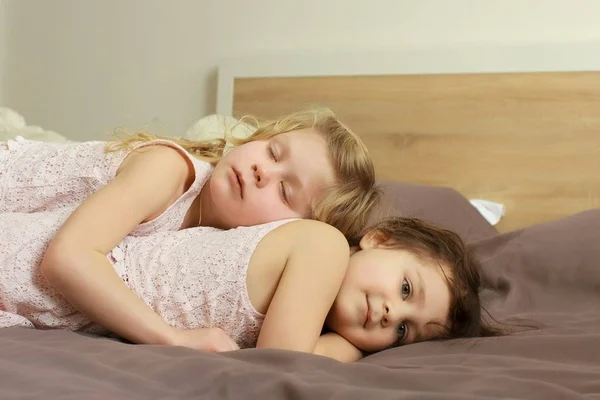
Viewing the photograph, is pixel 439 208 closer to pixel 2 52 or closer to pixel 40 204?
pixel 40 204

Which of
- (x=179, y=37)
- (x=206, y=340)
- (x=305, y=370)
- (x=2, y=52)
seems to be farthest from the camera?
(x=2, y=52)

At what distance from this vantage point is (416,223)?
1287mm

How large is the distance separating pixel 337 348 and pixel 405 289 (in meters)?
0.14

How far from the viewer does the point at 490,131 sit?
210cm

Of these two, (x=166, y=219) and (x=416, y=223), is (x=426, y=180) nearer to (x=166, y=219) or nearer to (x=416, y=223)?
(x=416, y=223)

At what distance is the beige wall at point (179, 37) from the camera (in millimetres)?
2160

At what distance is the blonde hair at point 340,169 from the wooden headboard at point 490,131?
2.58 feet

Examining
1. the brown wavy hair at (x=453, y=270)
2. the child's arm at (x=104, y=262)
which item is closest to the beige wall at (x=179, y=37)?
the brown wavy hair at (x=453, y=270)

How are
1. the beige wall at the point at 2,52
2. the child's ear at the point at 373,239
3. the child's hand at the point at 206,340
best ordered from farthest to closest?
the beige wall at the point at 2,52 < the child's ear at the point at 373,239 < the child's hand at the point at 206,340

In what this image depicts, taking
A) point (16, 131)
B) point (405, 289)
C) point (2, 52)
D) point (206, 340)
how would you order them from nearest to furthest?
point (206, 340), point (405, 289), point (16, 131), point (2, 52)

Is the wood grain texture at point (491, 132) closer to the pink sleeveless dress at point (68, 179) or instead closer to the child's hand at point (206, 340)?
the pink sleeveless dress at point (68, 179)

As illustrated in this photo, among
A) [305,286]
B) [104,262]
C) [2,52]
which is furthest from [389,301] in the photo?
[2,52]

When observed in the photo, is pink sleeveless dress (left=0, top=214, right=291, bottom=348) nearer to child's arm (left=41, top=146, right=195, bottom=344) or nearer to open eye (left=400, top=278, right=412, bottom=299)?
child's arm (left=41, top=146, right=195, bottom=344)

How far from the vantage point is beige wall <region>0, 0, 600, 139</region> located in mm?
2160
